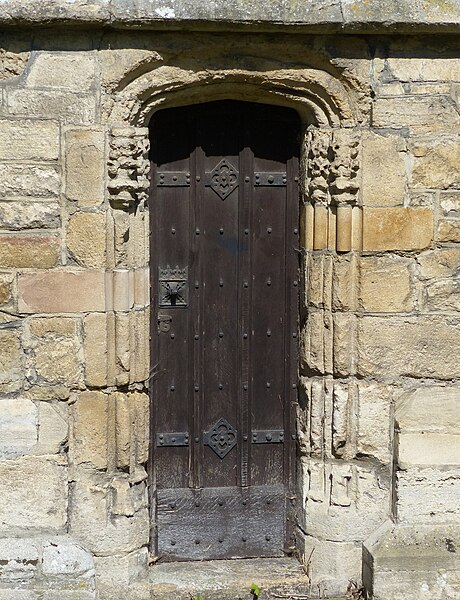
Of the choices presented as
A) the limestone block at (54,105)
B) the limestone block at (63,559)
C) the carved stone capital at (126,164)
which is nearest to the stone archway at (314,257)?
the carved stone capital at (126,164)

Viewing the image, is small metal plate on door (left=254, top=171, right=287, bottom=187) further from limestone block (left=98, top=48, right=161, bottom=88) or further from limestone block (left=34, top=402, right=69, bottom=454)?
limestone block (left=34, top=402, right=69, bottom=454)

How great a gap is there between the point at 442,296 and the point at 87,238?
174 cm

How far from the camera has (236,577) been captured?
466 centimetres

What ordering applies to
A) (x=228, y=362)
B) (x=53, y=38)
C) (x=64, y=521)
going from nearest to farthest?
(x=53, y=38)
(x=64, y=521)
(x=228, y=362)

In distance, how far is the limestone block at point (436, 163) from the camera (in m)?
4.30

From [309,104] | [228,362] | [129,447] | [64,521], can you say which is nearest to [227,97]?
[309,104]

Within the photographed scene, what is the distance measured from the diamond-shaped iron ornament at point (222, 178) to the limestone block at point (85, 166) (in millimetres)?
615

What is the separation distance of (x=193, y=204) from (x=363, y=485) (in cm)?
166

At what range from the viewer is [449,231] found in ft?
14.3

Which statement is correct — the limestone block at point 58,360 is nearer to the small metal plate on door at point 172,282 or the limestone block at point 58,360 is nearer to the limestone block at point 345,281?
the small metal plate on door at point 172,282

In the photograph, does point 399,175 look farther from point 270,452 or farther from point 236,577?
point 236,577

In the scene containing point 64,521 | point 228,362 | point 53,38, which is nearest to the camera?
point 53,38

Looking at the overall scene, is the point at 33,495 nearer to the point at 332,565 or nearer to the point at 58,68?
the point at 332,565

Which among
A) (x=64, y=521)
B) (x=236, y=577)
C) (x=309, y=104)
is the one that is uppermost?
(x=309, y=104)
